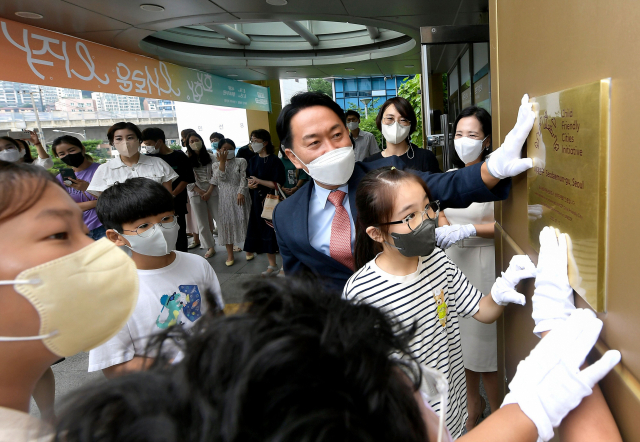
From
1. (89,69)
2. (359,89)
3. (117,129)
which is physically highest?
(359,89)

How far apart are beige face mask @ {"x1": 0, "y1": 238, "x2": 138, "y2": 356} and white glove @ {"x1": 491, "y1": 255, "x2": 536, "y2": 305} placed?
92cm

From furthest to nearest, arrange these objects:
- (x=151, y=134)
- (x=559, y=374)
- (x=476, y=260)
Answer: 1. (x=151, y=134)
2. (x=476, y=260)
3. (x=559, y=374)

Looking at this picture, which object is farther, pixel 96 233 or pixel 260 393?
pixel 96 233

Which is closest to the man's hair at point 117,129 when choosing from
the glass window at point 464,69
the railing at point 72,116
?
the railing at point 72,116

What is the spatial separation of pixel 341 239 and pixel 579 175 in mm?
832

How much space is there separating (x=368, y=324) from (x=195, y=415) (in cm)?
21

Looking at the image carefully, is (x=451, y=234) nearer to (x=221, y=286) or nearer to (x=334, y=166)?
(x=334, y=166)

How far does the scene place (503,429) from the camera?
1.92 ft

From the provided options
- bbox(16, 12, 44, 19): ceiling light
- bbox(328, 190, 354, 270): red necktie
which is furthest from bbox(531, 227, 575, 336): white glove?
bbox(16, 12, 44, 19): ceiling light

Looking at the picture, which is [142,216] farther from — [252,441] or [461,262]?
[461,262]

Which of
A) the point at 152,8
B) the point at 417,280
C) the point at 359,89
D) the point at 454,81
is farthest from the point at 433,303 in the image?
the point at 359,89

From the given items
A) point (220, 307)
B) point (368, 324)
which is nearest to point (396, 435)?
point (368, 324)

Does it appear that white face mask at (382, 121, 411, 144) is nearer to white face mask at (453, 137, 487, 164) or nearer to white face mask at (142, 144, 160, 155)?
white face mask at (453, 137, 487, 164)

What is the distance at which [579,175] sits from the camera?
2.18 feet
